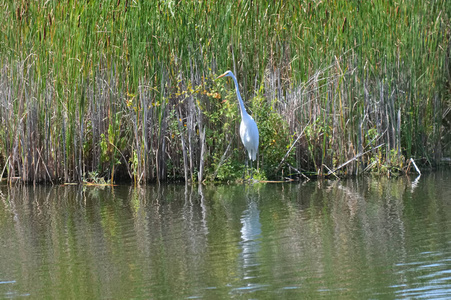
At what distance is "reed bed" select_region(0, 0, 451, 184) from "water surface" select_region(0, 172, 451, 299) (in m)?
0.42

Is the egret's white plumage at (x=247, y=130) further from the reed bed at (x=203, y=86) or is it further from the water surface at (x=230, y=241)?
the water surface at (x=230, y=241)

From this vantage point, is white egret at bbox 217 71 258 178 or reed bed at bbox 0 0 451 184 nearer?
white egret at bbox 217 71 258 178

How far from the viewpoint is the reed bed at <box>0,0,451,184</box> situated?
7555mm

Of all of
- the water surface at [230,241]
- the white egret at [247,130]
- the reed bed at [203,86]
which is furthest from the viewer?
the reed bed at [203,86]

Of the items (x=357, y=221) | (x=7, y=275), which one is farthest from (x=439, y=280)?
Result: (x=7, y=275)

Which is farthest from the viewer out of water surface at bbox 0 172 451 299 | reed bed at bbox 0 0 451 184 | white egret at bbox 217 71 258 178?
reed bed at bbox 0 0 451 184

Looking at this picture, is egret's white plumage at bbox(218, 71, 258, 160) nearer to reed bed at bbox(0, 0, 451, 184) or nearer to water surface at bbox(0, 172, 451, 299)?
reed bed at bbox(0, 0, 451, 184)

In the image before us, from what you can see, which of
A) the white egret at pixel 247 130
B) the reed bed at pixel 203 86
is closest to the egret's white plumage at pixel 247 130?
the white egret at pixel 247 130

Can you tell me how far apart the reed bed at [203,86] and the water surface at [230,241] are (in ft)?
1.39

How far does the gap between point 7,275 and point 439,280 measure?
7.48 feet

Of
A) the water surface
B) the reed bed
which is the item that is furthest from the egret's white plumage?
the water surface

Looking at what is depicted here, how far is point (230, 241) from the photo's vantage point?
4.88 m

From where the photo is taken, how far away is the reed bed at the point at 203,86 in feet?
24.8

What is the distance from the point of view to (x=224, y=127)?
7789mm
